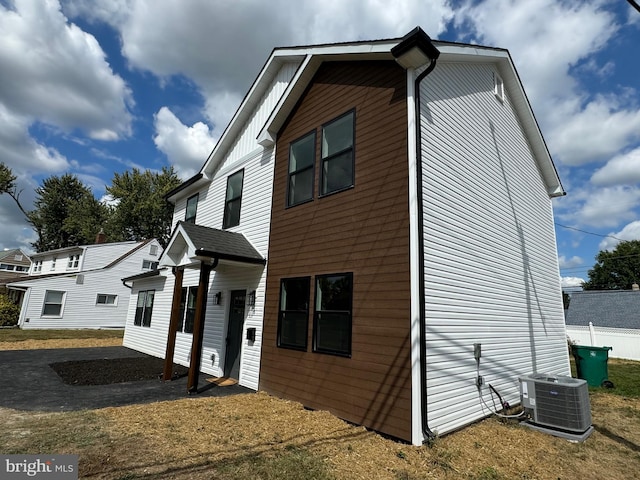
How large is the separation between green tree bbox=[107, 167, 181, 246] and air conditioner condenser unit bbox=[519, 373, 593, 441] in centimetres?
3976

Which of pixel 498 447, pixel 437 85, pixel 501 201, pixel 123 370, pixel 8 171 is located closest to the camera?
pixel 498 447

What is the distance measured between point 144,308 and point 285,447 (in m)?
12.3

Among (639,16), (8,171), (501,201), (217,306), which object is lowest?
(217,306)

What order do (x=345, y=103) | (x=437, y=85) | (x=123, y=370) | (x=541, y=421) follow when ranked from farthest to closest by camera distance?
(x=123, y=370), (x=345, y=103), (x=437, y=85), (x=541, y=421)

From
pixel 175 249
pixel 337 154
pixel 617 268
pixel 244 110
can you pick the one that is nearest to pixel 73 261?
pixel 175 249

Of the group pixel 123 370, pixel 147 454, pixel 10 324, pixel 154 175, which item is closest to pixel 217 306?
pixel 123 370

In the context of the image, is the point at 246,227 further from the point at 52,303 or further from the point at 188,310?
the point at 52,303

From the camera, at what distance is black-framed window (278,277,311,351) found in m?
7.08

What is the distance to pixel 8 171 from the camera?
39.9m

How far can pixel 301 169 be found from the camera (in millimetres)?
8156

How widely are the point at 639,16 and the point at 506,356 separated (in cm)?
612

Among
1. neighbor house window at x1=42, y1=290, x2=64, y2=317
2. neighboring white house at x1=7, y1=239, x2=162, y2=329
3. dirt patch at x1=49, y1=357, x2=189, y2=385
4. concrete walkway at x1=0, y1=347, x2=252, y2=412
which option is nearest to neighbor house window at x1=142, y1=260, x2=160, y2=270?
neighboring white house at x1=7, y1=239, x2=162, y2=329

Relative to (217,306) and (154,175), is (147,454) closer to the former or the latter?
(217,306)

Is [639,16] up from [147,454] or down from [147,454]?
up
